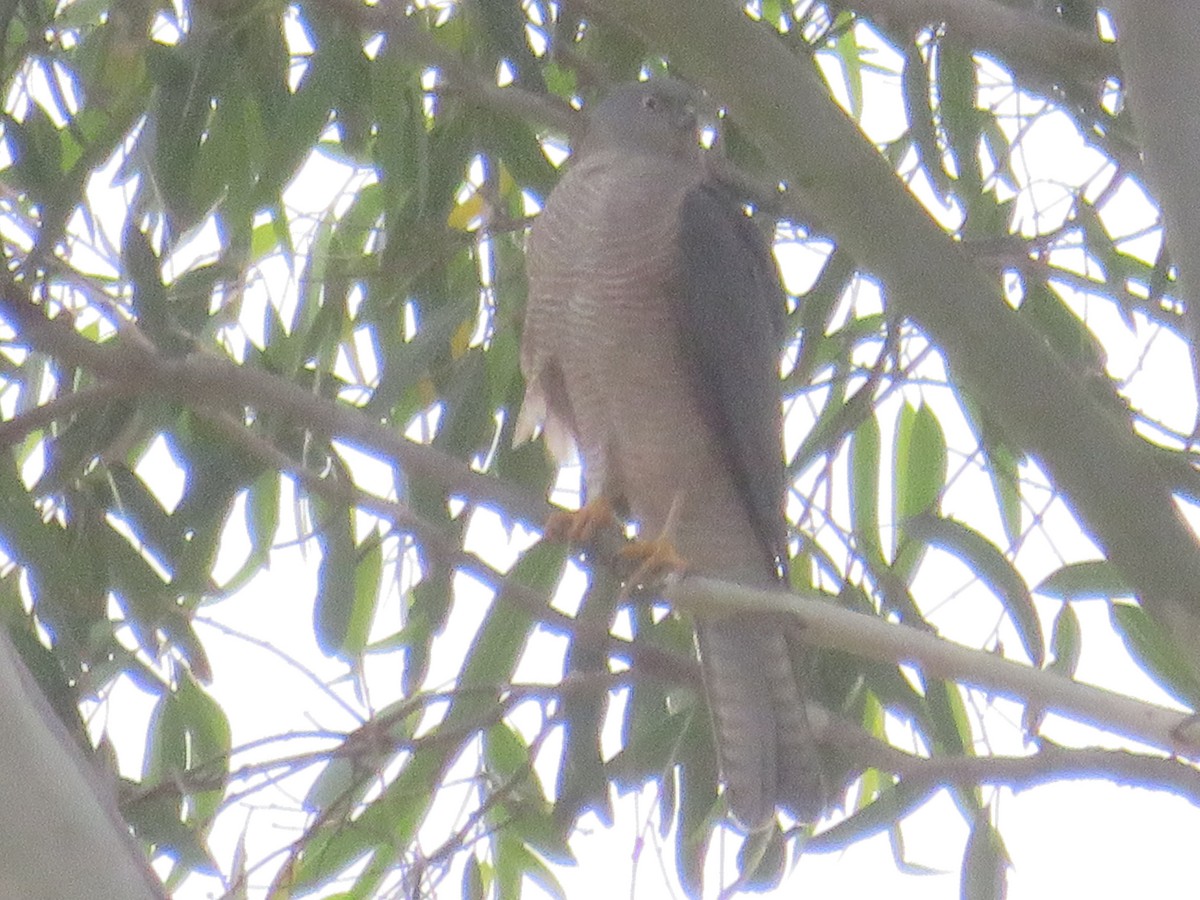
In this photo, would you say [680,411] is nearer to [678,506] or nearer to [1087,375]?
[678,506]

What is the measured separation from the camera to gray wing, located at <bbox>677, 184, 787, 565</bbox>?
2516 millimetres

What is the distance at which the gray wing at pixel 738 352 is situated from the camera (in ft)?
8.25

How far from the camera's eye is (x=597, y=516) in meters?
2.45

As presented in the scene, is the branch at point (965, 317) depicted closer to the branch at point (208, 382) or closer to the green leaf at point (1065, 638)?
the branch at point (208, 382)

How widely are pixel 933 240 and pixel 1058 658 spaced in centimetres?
92

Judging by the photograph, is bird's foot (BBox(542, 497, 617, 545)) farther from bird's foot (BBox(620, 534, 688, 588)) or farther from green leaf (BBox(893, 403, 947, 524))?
green leaf (BBox(893, 403, 947, 524))

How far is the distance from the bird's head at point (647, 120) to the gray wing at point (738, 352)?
0.55 feet

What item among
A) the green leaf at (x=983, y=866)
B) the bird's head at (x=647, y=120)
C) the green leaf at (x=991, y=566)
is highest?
the bird's head at (x=647, y=120)

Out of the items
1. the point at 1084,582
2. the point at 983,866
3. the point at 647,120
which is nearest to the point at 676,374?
the point at 647,120

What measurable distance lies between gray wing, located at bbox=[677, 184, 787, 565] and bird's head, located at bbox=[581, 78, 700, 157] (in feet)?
0.55

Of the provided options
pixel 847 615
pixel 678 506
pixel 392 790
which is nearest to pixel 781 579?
pixel 678 506

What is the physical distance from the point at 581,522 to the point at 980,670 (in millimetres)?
890

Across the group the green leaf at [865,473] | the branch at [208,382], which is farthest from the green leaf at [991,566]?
the green leaf at [865,473]

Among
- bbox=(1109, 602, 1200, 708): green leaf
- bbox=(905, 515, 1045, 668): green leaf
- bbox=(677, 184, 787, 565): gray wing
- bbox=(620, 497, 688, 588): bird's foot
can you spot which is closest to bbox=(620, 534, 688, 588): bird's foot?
bbox=(620, 497, 688, 588): bird's foot
